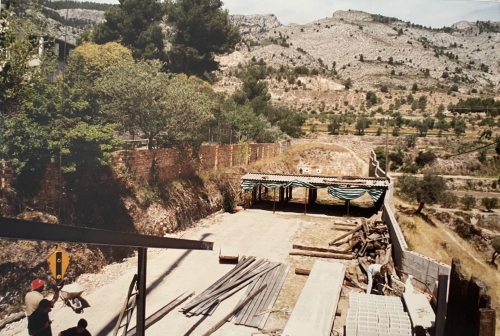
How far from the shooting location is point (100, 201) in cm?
1191

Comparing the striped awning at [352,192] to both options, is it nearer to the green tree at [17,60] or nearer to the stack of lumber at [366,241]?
the stack of lumber at [366,241]

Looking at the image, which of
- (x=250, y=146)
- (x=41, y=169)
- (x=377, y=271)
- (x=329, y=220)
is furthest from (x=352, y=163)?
(x=41, y=169)

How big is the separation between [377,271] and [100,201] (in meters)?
8.50

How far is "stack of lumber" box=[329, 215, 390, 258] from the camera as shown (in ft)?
44.4

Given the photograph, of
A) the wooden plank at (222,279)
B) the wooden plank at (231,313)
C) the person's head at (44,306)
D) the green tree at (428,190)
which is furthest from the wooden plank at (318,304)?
the green tree at (428,190)

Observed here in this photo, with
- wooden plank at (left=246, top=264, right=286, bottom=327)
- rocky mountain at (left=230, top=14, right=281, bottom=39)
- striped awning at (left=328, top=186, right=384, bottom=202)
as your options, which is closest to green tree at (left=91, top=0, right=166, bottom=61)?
striped awning at (left=328, top=186, right=384, bottom=202)

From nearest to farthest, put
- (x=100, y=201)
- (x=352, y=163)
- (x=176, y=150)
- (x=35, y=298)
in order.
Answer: (x=35, y=298) < (x=100, y=201) < (x=176, y=150) < (x=352, y=163)

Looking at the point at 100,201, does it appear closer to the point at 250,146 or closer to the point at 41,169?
the point at 41,169

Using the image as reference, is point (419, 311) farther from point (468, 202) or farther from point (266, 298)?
point (468, 202)

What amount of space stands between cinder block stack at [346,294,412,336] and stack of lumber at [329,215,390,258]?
5.81 meters

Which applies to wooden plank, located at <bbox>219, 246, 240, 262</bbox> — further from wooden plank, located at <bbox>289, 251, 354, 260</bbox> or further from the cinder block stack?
the cinder block stack

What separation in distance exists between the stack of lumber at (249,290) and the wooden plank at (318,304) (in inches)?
34.5

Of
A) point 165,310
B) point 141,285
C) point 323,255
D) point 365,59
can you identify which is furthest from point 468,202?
point 365,59

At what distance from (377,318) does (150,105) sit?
456 inches
